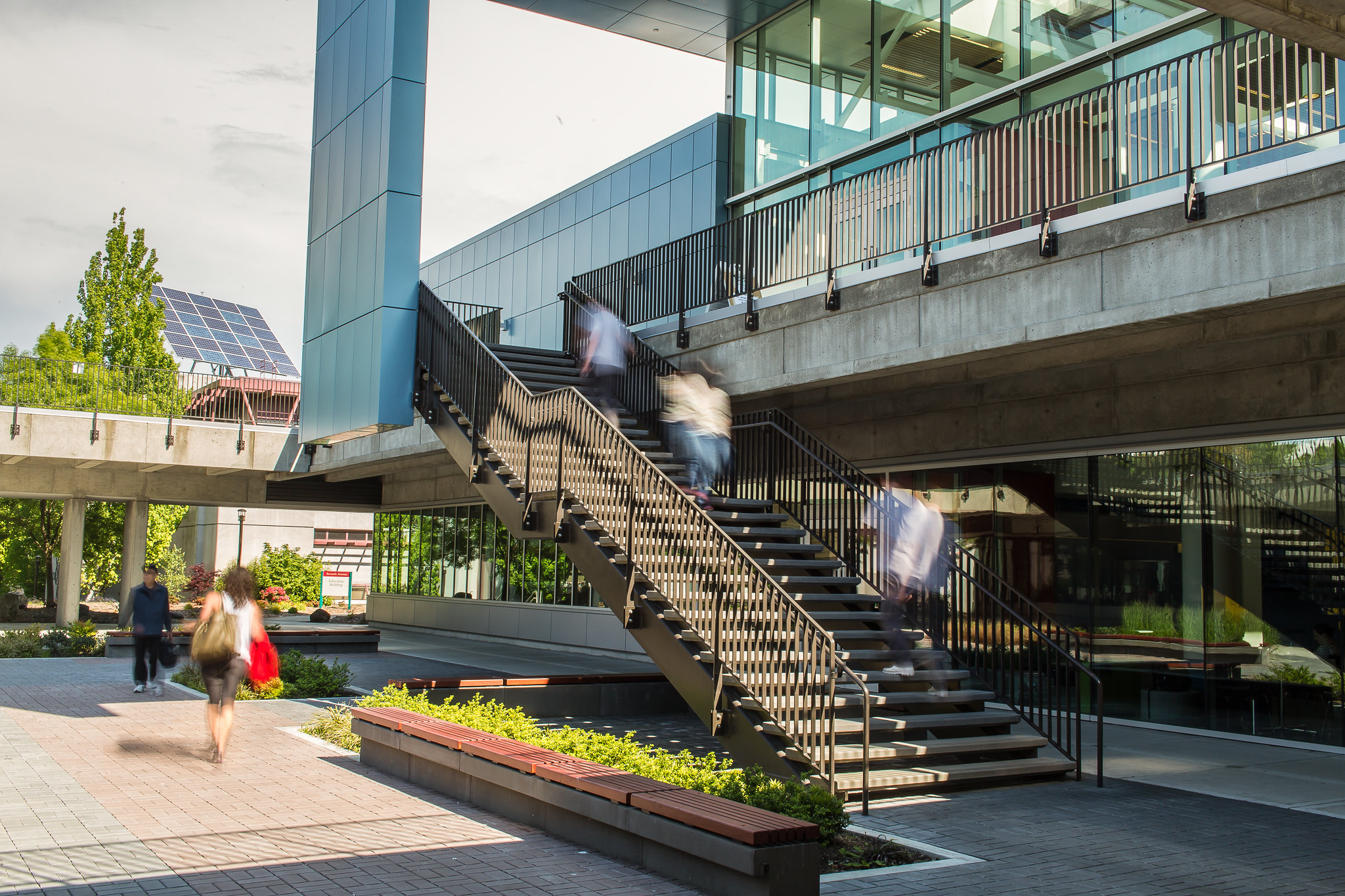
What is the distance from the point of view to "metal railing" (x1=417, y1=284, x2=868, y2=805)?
905 cm

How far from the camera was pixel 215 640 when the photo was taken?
9.63 m

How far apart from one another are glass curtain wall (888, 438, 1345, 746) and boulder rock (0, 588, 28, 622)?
30.4 m

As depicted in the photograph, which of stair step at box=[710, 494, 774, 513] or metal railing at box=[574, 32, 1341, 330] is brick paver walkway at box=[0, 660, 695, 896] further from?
metal railing at box=[574, 32, 1341, 330]

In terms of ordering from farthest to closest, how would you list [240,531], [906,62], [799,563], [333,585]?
[333,585] < [240,531] < [906,62] < [799,563]

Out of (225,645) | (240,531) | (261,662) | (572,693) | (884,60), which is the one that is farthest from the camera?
(240,531)

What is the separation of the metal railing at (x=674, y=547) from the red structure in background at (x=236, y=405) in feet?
47.5

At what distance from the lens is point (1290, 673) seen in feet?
39.1

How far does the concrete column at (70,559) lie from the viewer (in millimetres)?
29047

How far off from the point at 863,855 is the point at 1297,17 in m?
5.14

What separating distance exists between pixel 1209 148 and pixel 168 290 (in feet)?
133

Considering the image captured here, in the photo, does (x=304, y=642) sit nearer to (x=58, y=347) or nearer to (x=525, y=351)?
(x=525, y=351)

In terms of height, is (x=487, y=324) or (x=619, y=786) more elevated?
(x=487, y=324)

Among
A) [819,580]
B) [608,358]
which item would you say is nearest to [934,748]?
[819,580]

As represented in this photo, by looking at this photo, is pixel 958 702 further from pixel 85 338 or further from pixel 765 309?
pixel 85 338
